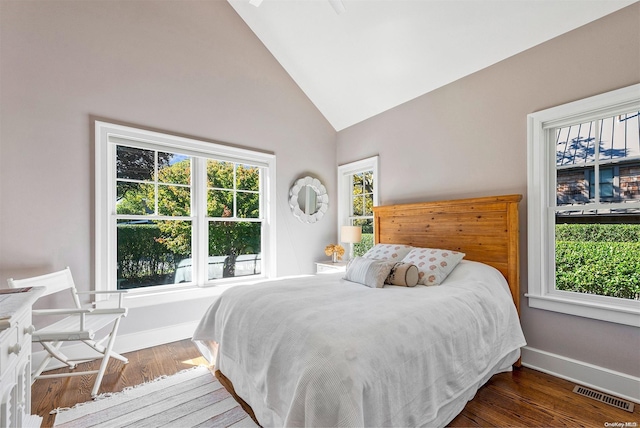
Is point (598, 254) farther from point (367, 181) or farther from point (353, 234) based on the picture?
point (367, 181)

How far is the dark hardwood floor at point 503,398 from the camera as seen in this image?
180cm

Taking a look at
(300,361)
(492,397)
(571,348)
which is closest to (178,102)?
(300,361)

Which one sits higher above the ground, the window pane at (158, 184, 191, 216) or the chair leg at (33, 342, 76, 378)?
the window pane at (158, 184, 191, 216)

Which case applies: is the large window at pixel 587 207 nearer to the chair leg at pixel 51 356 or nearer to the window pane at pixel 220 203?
the window pane at pixel 220 203

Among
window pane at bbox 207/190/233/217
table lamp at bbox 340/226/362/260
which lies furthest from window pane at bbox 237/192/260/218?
table lamp at bbox 340/226/362/260

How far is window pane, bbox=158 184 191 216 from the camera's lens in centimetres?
314

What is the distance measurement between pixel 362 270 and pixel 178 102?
2557mm

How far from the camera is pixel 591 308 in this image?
218 cm

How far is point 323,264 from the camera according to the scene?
401 centimetres

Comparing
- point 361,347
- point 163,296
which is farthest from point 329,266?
point 361,347

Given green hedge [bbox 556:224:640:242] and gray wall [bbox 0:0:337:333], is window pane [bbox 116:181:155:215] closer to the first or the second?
gray wall [bbox 0:0:337:333]

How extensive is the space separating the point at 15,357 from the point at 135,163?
2214mm

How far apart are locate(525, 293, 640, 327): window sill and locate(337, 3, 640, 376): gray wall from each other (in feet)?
0.20

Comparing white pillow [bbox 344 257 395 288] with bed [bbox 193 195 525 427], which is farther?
white pillow [bbox 344 257 395 288]
